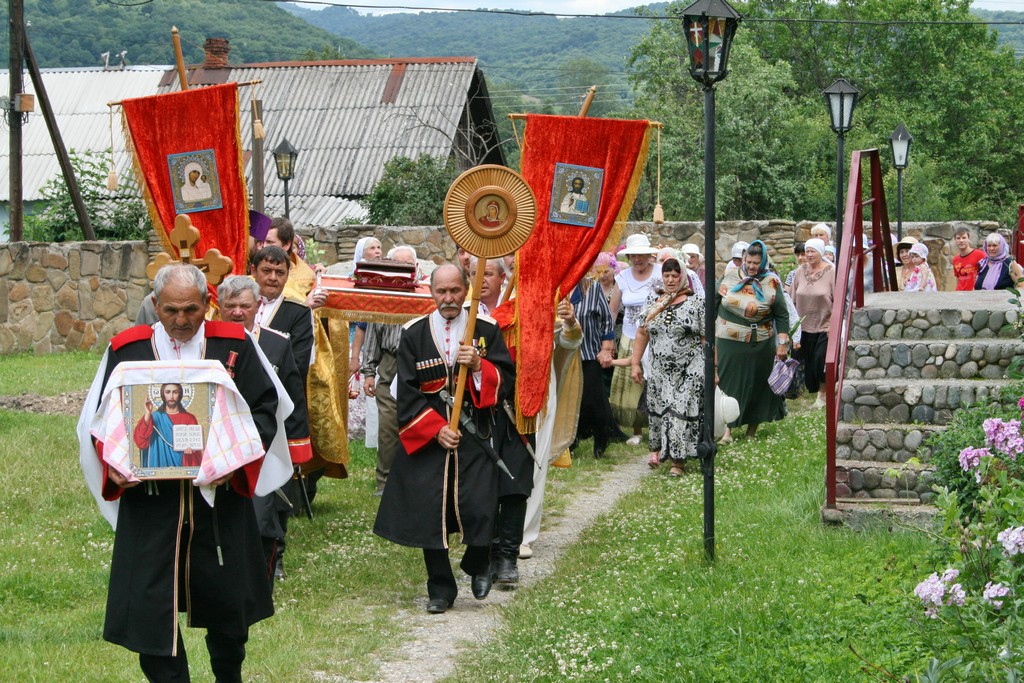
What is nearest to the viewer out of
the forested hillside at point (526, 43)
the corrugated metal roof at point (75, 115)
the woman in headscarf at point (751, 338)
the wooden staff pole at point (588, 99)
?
the wooden staff pole at point (588, 99)

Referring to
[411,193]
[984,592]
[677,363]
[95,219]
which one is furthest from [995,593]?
[411,193]

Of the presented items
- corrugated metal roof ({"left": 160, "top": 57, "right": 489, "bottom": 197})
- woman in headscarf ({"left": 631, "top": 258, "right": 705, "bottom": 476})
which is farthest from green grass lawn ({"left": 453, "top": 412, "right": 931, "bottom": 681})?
corrugated metal roof ({"left": 160, "top": 57, "right": 489, "bottom": 197})

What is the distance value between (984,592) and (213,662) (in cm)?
A: 280

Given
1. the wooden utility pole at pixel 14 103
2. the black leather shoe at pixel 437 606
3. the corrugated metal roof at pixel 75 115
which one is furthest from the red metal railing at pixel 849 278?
the corrugated metal roof at pixel 75 115

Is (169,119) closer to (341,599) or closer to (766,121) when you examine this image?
(341,599)

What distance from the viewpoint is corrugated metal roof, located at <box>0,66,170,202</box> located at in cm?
3569

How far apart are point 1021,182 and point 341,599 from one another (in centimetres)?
3859

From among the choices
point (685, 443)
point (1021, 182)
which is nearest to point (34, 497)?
point (685, 443)

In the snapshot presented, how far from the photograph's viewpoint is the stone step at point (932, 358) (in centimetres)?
854

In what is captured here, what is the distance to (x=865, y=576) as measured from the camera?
6.66 meters

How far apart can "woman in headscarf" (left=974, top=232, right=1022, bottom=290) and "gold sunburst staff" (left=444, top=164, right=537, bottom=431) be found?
7.63 metres

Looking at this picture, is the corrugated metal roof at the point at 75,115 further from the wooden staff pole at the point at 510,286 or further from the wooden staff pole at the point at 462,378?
the wooden staff pole at the point at 462,378

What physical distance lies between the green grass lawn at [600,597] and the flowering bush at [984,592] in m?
0.27

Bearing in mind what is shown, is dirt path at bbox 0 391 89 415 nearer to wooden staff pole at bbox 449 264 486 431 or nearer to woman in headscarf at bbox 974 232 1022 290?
wooden staff pole at bbox 449 264 486 431
